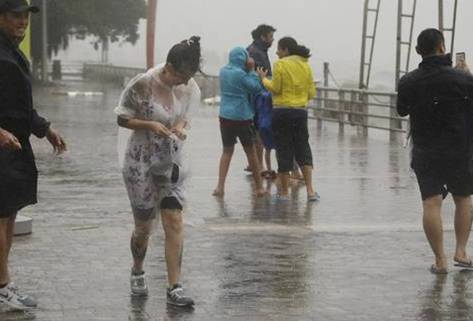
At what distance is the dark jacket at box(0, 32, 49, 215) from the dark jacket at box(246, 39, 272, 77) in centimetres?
658

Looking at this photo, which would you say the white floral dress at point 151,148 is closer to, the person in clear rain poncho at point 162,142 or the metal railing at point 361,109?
the person in clear rain poncho at point 162,142

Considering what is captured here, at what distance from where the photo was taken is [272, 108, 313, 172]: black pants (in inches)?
467

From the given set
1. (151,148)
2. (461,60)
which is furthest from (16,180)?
(461,60)

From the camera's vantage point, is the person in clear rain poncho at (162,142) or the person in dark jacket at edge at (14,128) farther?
the person in clear rain poncho at (162,142)

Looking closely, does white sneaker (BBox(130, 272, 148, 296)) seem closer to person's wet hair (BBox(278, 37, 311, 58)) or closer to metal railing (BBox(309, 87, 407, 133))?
person's wet hair (BBox(278, 37, 311, 58))

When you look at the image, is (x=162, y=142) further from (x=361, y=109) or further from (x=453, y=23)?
(x=361, y=109)

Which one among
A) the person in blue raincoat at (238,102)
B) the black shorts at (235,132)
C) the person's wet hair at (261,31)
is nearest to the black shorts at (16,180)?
the person in blue raincoat at (238,102)

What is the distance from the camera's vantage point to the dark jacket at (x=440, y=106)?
25.5 ft

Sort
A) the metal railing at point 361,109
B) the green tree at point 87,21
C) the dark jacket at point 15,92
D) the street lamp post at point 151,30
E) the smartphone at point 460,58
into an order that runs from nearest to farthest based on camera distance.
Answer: the dark jacket at point 15,92 → the smartphone at point 460,58 → the street lamp post at point 151,30 → the metal railing at point 361,109 → the green tree at point 87,21

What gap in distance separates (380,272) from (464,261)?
614 mm

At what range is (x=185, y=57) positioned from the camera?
673 cm

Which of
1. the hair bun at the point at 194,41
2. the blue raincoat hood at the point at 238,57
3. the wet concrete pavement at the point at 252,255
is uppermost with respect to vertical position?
the hair bun at the point at 194,41

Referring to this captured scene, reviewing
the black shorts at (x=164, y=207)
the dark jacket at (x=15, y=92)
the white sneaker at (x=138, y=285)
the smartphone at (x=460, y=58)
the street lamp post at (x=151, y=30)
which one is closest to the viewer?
the dark jacket at (x=15, y=92)

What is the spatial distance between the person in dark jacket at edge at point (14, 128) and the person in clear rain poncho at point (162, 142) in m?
0.60
